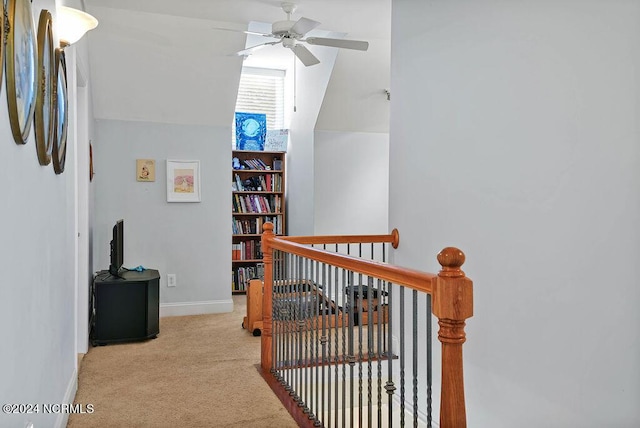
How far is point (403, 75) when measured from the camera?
3043mm

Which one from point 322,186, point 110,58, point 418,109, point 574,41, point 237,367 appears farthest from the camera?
point 322,186

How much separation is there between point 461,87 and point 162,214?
3.23 meters

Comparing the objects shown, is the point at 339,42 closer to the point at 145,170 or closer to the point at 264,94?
the point at 145,170

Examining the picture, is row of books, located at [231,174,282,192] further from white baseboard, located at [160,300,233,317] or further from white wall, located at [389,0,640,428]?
white wall, located at [389,0,640,428]

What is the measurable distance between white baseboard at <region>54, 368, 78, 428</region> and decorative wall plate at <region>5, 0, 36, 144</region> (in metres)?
1.38

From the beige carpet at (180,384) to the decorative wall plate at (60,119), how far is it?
4.25ft

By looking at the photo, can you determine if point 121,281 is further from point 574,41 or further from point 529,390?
point 574,41

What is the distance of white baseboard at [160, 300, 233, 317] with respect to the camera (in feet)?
15.7

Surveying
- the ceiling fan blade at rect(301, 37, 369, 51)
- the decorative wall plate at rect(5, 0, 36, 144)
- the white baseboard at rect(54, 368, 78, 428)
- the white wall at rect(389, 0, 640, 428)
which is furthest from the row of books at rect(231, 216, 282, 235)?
the decorative wall plate at rect(5, 0, 36, 144)

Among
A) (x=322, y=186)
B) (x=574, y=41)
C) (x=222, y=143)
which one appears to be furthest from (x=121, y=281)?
(x=574, y=41)

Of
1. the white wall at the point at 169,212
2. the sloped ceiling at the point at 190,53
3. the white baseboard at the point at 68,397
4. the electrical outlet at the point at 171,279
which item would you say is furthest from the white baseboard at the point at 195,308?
the white baseboard at the point at 68,397

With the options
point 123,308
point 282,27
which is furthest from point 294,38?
point 123,308

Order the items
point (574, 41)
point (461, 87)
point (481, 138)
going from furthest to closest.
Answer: point (461, 87) < point (481, 138) < point (574, 41)

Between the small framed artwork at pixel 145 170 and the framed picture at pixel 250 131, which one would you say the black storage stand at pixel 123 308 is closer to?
the small framed artwork at pixel 145 170
